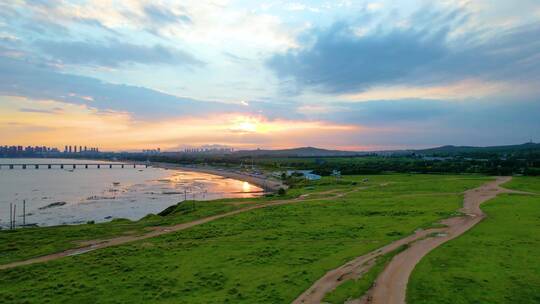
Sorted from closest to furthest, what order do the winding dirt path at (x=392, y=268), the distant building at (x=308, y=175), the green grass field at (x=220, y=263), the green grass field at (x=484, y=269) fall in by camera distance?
the green grass field at (x=484, y=269) < the winding dirt path at (x=392, y=268) < the green grass field at (x=220, y=263) < the distant building at (x=308, y=175)

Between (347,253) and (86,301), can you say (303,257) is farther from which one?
(86,301)

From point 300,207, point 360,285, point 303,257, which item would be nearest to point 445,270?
point 360,285

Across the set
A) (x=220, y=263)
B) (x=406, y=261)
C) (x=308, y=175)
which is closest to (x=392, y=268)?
(x=406, y=261)

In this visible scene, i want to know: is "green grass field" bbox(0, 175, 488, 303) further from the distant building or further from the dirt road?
the distant building

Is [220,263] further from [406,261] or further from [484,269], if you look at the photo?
[484,269]

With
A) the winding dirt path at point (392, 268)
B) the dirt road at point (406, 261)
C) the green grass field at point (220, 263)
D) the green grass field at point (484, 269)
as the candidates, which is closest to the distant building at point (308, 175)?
the dirt road at point (406, 261)

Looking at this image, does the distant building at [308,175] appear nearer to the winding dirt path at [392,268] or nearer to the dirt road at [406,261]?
the dirt road at [406,261]

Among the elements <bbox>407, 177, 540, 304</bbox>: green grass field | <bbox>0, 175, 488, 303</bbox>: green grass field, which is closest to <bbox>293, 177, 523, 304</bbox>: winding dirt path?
<bbox>407, 177, 540, 304</bbox>: green grass field
